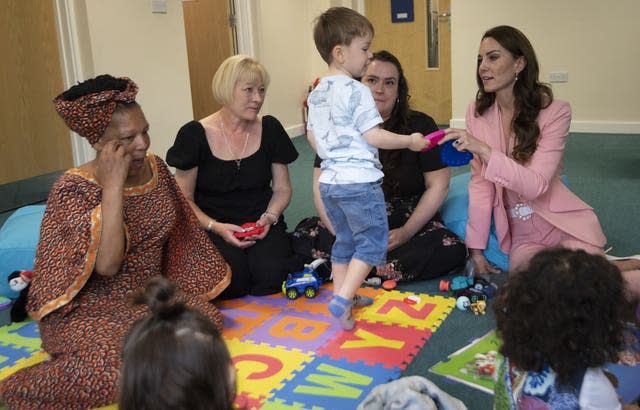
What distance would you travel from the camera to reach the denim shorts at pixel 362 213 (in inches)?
84.4

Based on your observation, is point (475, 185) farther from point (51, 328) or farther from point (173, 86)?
point (173, 86)

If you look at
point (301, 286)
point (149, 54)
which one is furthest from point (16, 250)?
point (149, 54)

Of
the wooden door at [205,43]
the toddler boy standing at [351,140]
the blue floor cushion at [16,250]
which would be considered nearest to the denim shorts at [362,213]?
Answer: the toddler boy standing at [351,140]

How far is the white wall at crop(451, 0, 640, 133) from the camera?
586 centimetres

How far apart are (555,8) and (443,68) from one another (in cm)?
149

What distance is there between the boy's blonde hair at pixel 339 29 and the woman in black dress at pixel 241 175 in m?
0.54

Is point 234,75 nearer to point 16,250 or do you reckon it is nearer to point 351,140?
point 351,140

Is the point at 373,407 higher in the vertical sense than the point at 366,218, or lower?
lower

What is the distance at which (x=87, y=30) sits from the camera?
443cm

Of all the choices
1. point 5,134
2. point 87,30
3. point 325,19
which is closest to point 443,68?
point 87,30

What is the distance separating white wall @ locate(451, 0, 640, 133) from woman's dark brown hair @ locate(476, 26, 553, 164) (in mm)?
3928

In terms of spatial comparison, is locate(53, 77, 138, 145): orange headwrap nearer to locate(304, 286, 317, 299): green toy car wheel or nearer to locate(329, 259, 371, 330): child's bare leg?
locate(329, 259, 371, 330): child's bare leg

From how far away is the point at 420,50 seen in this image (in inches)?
287

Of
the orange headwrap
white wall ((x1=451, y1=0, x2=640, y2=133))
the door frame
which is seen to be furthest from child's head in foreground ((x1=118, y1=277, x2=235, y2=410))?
white wall ((x1=451, y1=0, x2=640, y2=133))
